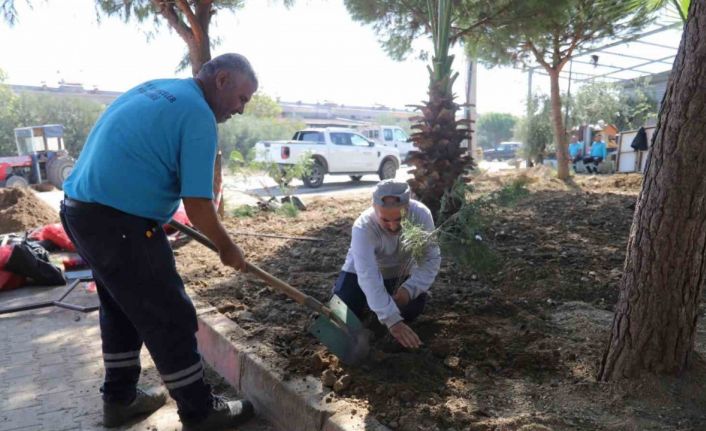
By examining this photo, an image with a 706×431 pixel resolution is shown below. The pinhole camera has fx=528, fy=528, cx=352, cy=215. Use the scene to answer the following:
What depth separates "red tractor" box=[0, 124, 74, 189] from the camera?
1759cm

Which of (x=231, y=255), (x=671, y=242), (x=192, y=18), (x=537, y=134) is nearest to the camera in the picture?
(x=671, y=242)

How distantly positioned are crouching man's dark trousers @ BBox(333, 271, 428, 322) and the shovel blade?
17.7 inches

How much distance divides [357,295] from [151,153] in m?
1.57

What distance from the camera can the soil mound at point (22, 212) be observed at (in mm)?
8195

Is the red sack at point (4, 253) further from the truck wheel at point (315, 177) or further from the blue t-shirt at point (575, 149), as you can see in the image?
the blue t-shirt at point (575, 149)

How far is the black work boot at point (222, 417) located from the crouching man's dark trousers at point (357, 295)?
0.90 metres

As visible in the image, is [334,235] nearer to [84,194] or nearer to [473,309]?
[473,309]

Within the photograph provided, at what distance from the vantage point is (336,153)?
17359 millimetres

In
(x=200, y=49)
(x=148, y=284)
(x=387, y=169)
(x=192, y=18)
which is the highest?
(x=192, y=18)

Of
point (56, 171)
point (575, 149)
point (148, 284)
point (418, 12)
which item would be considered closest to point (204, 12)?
point (418, 12)

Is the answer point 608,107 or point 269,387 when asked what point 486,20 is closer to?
point 269,387

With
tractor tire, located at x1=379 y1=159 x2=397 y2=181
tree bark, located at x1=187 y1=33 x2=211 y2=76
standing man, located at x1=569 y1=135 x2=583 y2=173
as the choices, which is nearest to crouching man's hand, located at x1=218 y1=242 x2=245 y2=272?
tree bark, located at x1=187 y1=33 x2=211 y2=76

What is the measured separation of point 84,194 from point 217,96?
728mm

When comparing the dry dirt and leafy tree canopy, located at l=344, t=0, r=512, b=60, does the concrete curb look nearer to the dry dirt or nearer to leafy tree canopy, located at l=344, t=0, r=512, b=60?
the dry dirt
